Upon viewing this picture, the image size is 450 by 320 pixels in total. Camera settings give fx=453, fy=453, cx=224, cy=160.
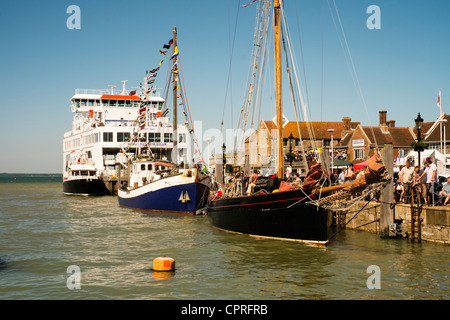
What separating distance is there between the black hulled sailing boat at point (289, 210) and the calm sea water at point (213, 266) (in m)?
0.49

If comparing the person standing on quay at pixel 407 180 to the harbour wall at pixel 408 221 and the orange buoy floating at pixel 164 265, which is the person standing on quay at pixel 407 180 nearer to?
the harbour wall at pixel 408 221

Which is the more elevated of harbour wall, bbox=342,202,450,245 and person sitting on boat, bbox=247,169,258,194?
person sitting on boat, bbox=247,169,258,194

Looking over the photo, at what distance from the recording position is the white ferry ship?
53219mm

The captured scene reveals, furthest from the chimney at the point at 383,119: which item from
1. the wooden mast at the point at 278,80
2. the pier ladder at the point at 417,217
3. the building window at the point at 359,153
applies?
the pier ladder at the point at 417,217

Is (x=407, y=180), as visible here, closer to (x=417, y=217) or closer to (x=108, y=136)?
(x=417, y=217)

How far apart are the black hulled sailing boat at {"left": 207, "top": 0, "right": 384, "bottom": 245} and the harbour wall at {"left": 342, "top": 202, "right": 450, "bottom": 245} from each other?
1.56 metres

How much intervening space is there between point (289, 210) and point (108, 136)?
42.9 metres

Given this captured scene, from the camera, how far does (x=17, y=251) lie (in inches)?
669

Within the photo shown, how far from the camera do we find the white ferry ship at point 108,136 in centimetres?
5322

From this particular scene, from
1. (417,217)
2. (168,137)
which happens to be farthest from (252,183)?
(168,137)

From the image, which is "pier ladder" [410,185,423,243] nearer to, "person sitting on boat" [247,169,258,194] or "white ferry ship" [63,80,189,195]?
"person sitting on boat" [247,169,258,194]

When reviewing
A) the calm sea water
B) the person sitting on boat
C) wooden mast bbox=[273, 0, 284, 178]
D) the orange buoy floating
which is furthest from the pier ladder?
the orange buoy floating

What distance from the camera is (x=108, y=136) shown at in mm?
55812
